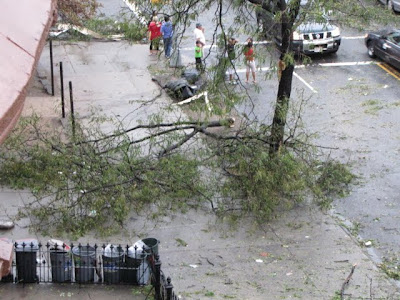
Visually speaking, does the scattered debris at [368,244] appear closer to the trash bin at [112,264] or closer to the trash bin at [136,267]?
the trash bin at [136,267]

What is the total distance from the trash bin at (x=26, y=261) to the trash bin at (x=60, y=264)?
244 millimetres

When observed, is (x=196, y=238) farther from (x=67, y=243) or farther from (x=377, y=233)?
(x=377, y=233)

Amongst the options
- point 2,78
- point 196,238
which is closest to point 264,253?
point 196,238

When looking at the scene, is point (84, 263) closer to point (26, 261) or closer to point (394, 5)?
point (26, 261)

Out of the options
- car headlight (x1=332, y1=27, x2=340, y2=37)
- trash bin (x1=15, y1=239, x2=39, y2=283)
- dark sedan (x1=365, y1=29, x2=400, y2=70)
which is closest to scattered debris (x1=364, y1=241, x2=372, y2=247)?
trash bin (x1=15, y1=239, x2=39, y2=283)

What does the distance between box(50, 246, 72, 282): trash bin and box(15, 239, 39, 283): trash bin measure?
0.80ft

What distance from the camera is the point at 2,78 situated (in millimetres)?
5461

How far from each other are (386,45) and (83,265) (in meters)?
14.6

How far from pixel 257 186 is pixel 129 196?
2.23 meters

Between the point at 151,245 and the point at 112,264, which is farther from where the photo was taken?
the point at 151,245

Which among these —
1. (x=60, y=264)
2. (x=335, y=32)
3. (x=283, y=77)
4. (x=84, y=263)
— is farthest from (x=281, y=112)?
(x=335, y=32)

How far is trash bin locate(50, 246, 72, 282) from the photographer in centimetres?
1055

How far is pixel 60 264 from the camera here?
1056 cm

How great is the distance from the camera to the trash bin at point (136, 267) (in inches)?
416
